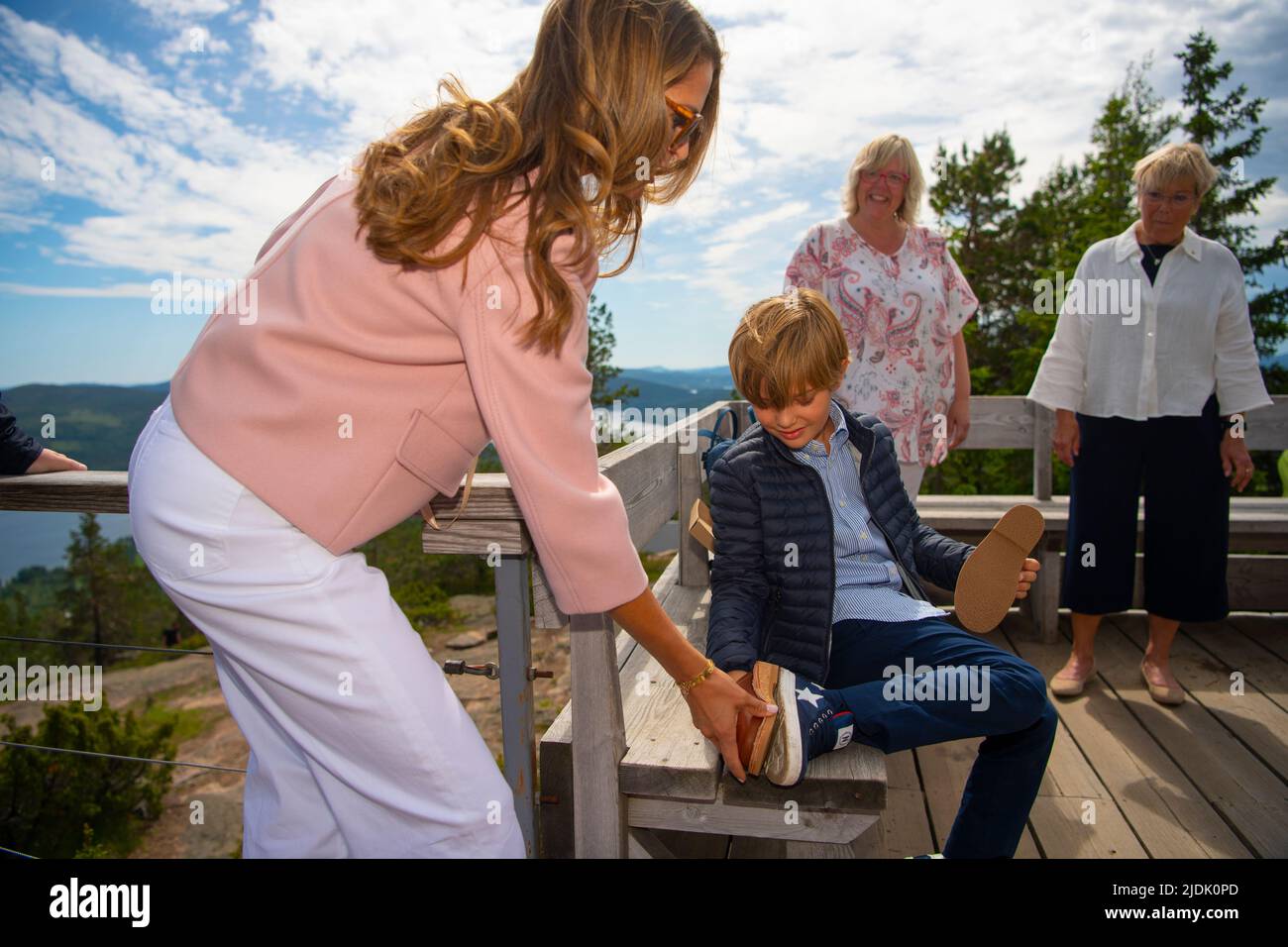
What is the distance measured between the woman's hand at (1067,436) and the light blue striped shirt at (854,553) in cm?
165

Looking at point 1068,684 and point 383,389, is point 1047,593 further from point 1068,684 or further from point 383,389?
point 383,389

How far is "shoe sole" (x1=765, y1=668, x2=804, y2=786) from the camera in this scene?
60.7 inches

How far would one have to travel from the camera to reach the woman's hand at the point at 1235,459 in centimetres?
322

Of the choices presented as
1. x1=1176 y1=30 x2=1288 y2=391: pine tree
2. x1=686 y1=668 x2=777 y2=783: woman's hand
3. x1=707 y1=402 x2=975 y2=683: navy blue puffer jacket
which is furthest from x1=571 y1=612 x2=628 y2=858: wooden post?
x1=1176 y1=30 x2=1288 y2=391: pine tree

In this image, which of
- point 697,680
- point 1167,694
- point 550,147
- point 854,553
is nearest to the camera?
point 550,147

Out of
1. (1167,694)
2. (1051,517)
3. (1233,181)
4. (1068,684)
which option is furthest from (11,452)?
(1233,181)

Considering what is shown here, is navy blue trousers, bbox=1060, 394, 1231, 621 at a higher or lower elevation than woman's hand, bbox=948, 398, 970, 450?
lower

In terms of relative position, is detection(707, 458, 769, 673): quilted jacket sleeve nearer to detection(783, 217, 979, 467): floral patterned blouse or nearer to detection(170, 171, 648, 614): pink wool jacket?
detection(170, 171, 648, 614): pink wool jacket

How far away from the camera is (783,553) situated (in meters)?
1.99

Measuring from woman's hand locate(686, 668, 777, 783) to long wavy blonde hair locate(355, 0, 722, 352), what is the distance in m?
0.66

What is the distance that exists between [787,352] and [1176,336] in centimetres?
206
